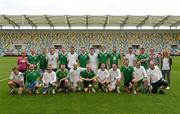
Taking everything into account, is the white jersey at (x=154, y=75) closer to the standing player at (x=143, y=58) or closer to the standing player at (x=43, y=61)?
the standing player at (x=143, y=58)

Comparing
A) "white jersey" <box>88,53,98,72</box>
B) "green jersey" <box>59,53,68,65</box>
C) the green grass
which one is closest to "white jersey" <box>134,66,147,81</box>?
the green grass

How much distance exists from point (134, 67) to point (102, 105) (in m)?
3.45

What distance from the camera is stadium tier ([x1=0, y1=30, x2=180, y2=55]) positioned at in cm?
5116

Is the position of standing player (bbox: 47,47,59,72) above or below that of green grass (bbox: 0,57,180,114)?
above

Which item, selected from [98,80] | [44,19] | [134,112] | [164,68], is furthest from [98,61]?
[44,19]

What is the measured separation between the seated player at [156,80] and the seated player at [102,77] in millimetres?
1574

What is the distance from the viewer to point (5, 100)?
34.8 ft

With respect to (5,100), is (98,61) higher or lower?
higher

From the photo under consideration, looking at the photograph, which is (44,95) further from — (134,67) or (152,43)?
(152,43)

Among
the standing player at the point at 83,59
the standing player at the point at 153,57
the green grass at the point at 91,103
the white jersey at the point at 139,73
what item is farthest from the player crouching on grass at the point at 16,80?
the standing player at the point at 153,57

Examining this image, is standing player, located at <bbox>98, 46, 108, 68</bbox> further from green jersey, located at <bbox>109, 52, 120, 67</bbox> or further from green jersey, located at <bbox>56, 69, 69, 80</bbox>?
green jersey, located at <bbox>56, 69, 69, 80</bbox>

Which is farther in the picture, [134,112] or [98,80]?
[98,80]

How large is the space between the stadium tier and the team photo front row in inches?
1513

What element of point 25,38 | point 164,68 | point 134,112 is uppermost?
point 25,38
